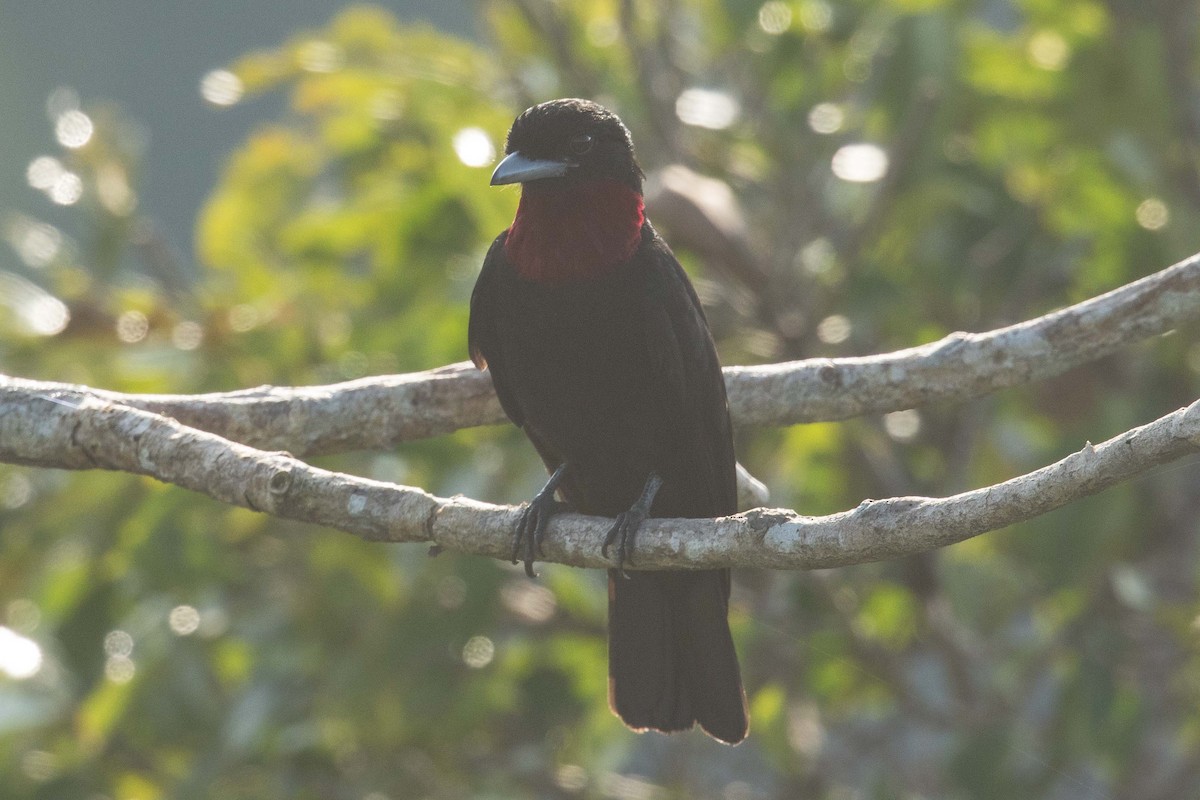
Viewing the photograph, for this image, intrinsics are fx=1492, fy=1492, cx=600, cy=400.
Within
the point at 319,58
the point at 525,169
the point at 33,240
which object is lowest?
the point at 525,169

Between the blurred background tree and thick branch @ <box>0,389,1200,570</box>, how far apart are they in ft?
2.79

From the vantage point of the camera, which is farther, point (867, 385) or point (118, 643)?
point (118, 643)

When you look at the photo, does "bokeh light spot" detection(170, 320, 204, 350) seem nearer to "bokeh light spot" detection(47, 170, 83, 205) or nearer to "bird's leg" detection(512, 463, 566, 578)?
"bokeh light spot" detection(47, 170, 83, 205)

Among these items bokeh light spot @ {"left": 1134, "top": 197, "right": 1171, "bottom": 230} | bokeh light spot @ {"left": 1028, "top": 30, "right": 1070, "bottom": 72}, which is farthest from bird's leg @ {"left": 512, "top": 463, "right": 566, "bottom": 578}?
bokeh light spot @ {"left": 1028, "top": 30, "right": 1070, "bottom": 72}

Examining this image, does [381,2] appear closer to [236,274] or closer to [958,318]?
[236,274]

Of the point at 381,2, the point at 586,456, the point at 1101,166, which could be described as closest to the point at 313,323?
the point at 586,456

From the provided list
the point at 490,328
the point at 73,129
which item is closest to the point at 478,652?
the point at 490,328

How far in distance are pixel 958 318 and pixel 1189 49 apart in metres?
0.93

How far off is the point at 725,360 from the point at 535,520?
119 centimetres

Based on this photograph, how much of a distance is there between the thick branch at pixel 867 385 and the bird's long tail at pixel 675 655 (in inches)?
22.3

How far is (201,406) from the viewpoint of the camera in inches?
107

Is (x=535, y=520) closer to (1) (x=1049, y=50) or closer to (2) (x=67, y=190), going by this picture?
(2) (x=67, y=190)

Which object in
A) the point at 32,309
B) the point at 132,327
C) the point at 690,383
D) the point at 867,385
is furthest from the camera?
the point at 132,327

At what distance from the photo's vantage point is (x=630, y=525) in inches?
103
